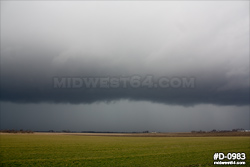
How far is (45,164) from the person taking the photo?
30.3m

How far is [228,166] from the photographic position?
28.7 meters

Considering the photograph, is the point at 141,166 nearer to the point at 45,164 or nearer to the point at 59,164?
the point at 59,164

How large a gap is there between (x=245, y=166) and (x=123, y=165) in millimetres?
16232

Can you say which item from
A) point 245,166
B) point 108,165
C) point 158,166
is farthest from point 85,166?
point 245,166

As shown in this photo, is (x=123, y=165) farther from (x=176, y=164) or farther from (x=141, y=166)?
(x=176, y=164)

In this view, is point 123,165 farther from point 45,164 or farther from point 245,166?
point 245,166

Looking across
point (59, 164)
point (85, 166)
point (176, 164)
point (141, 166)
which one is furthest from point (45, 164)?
point (176, 164)

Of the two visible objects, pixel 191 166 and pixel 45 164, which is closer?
pixel 191 166

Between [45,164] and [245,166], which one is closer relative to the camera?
[245,166]

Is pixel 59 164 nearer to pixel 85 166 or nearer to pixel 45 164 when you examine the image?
pixel 45 164

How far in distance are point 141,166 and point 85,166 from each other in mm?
7642

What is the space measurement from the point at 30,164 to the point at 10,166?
2573 millimetres

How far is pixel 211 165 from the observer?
29375mm

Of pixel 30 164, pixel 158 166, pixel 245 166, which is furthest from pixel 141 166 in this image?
pixel 30 164
